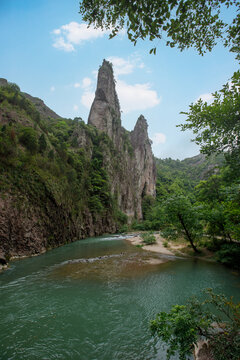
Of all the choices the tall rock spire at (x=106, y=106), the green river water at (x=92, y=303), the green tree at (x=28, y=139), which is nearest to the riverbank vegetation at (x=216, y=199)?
the green river water at (x=92, y=303)

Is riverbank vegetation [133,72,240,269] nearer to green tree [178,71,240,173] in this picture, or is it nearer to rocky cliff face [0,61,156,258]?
green tree [178,71,240,173]

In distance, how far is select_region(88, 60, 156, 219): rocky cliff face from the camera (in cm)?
5856

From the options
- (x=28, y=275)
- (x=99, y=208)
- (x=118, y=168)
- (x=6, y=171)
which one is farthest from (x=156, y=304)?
(x=118, y=168)

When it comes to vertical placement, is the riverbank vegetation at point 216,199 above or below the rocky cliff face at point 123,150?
below

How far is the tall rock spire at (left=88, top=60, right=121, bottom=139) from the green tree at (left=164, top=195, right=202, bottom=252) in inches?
1859

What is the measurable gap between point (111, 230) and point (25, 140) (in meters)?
27.7

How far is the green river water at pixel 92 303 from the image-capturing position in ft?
14.8

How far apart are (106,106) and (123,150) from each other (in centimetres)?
1620

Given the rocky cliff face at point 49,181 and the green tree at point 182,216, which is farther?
the rocky cliff face at point 49,181

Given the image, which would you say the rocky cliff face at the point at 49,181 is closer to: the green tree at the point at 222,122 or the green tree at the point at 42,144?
the green tree at the point at 42,144

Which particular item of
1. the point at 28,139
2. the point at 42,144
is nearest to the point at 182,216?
the point at 28,139

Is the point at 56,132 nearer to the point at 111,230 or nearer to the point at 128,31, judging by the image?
the point at 111,230

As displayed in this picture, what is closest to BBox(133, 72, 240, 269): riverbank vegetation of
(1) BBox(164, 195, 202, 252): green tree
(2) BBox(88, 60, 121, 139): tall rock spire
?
(1) BBox(164, 195, 202, 252): green tree

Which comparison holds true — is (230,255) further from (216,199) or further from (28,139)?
(28,139)
